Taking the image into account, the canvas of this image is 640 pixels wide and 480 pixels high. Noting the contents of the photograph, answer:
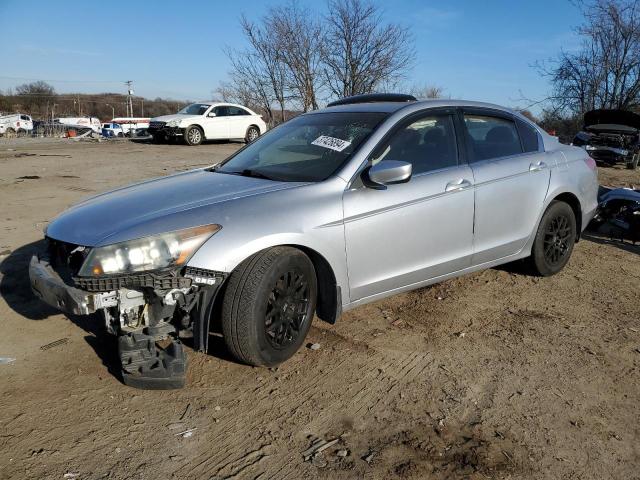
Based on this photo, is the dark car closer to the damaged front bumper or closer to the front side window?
the front side window

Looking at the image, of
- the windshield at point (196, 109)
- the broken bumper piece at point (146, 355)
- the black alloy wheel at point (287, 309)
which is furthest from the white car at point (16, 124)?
the black alloy wheel at point (287, 309)

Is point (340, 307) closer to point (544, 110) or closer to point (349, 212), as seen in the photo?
point (349, 212)

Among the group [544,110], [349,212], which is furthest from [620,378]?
[544,110]

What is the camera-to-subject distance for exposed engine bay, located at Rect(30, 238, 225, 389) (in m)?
2.70

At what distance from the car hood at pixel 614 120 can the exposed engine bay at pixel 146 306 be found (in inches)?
471

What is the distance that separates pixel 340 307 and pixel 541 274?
2.38 metres

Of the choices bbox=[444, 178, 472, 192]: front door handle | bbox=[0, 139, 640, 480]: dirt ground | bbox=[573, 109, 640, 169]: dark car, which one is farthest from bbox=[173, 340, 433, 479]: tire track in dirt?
bbox=[573, 109, 640, 169]: dark car

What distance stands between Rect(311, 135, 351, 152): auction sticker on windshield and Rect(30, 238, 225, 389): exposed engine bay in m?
1.34

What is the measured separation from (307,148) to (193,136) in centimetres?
1602

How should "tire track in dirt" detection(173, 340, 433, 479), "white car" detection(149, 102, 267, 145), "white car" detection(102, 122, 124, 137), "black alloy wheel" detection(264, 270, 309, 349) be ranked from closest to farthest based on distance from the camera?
"tire track in dirt" detection(173, 340, 433, 479), "black alloy wheel" detection(264, 270, 309, 349), "white car" detection(149, 102, 267, 145), "white car" detection(102, 122, 124, 137)

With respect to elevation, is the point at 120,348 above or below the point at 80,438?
above

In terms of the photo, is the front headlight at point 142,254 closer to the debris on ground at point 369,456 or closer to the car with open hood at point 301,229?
the car with open hood at point 301,229

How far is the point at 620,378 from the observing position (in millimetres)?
3096

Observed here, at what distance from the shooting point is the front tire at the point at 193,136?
18734mm
